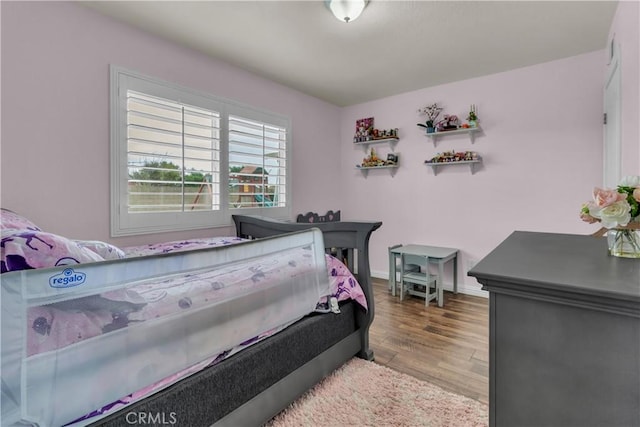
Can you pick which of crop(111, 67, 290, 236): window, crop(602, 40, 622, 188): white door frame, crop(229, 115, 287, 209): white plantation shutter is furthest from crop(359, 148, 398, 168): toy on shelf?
crop(602, 40, 622, 188): white door frame

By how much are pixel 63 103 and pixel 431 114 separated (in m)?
3.28

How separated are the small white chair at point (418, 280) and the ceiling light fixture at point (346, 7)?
2.20 meters

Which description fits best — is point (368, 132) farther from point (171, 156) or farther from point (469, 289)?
point (171, 156)

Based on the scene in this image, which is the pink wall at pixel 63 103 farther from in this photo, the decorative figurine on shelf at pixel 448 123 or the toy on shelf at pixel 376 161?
the decorative figurine on shelf at pixel 448 123

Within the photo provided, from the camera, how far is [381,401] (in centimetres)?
161

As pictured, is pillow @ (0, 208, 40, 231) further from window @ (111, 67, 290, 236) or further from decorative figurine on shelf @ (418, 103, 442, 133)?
decorative figurine on shelf @ (418, 103, 442, 133)

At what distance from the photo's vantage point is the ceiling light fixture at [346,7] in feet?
6.08

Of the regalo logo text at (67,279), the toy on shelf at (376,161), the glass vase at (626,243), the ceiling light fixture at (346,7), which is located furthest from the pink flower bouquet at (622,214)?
the toy on shelf at (376,161)

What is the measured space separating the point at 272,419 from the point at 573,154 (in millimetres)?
3203

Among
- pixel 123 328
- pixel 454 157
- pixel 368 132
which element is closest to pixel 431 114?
pixel 454 157

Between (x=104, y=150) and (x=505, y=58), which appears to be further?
(x=505, y=58)

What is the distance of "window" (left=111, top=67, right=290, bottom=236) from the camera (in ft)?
7.04

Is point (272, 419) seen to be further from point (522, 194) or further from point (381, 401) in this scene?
point (522, 194)

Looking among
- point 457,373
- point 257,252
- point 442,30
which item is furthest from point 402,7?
point 457,373
